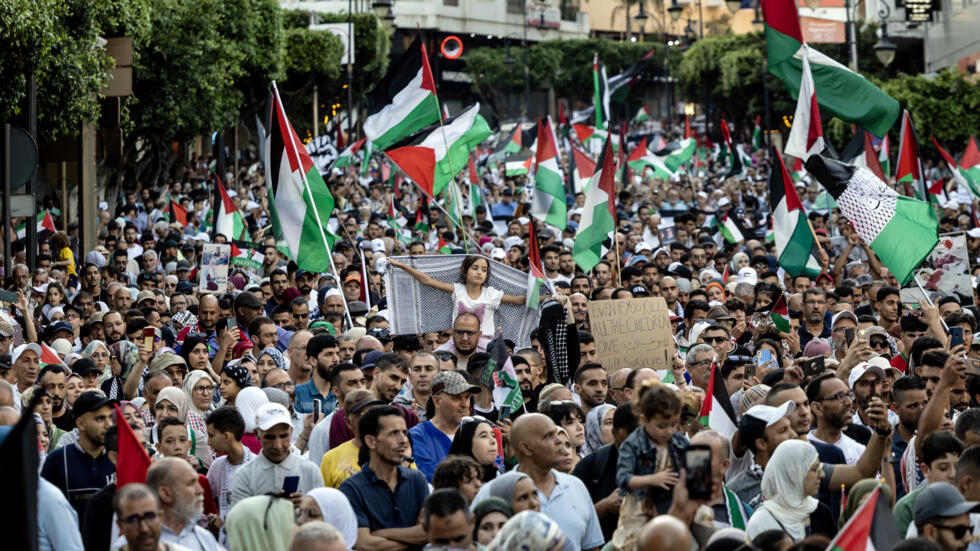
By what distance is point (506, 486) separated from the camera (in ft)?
21.0

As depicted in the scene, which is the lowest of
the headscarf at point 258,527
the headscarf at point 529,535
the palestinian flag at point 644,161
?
the headscarf at point 258,527

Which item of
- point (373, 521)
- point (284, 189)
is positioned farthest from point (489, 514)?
point (284, 189)

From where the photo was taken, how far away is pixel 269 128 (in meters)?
14.0

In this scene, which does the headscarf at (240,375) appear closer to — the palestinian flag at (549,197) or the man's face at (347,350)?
the man's face at (347,350)

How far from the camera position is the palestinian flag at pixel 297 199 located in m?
13.3

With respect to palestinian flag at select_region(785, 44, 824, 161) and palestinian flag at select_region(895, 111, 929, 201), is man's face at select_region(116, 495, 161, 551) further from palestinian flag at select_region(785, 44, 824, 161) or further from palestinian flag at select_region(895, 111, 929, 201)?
palestinian flag at select_region(895, 111, 929, 201)

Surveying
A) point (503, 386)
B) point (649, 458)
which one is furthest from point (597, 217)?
point (649, 458)

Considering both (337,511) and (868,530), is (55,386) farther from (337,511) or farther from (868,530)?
(868,530)

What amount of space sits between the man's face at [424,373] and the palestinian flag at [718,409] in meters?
1.55

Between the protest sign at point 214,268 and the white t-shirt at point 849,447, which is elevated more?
the protest sign at point 214,268

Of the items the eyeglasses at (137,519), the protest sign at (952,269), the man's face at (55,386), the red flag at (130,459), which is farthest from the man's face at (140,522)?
the protest sign at (952,269)

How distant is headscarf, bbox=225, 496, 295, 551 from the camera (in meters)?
6.29

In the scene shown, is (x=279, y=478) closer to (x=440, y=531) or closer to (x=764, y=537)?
(x=440, y=531)

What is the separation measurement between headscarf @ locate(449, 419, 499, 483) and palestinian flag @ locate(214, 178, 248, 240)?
12.7m
